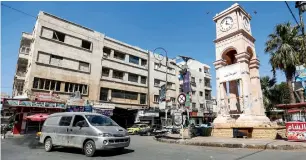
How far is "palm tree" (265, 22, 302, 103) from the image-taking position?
2248 cm

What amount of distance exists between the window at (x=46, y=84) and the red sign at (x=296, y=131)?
2525 centimetres

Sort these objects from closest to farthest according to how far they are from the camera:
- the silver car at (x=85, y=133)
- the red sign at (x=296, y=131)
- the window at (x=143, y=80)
Result: the silver car at (x=85, y=133)
the red sign at (x=296, y=131)
the window at (x=143, y=80)

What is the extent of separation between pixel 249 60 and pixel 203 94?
2946 centimetres

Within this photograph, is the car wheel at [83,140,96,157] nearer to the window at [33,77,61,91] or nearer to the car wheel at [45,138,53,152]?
the car wheel at [45,138,53,152]

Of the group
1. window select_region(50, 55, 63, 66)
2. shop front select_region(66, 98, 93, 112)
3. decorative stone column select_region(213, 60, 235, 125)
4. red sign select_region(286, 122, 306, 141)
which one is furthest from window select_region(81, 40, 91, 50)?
red sign select_region(286, 122, 306, 141)

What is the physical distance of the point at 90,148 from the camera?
810cm

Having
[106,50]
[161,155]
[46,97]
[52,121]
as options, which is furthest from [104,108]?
[161,155]

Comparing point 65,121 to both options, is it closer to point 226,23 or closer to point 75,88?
point 226,23

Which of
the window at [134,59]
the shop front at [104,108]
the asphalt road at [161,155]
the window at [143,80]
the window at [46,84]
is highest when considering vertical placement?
the window at [134,59]

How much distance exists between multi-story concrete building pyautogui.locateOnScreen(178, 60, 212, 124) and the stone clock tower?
23280mm

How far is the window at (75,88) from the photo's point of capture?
88.4 feet

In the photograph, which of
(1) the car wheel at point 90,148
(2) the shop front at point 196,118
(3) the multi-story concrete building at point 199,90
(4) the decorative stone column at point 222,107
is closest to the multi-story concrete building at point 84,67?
(4) the decorative stone column at point 222,107

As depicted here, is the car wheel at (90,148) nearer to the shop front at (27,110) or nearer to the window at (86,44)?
the shop front at (27,110)

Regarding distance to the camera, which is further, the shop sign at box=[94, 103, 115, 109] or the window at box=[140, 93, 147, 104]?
the window at box=[140, 93, 147, 104]
